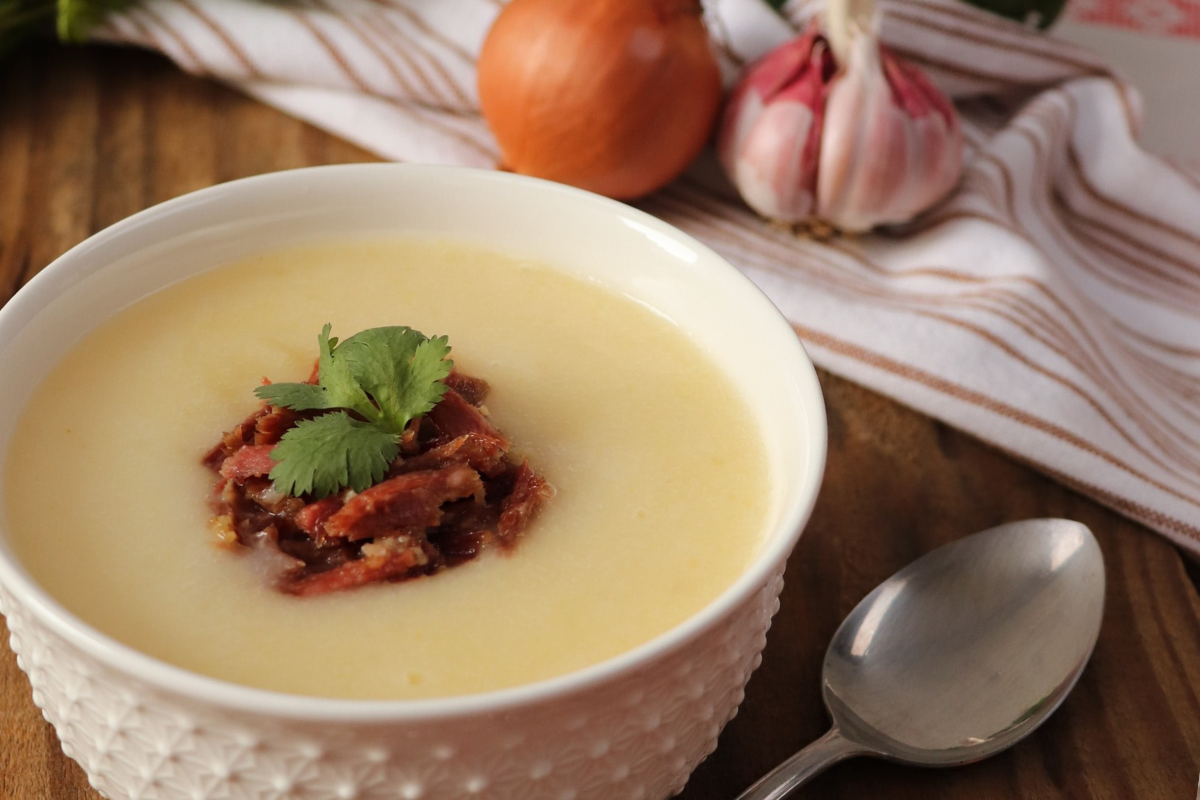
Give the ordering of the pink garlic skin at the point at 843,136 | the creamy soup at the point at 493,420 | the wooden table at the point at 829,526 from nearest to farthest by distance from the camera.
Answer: the creamy soup at the point at 493,420
the wooden table at the point at 829,526
the pink garlic skin at the point at 843,136

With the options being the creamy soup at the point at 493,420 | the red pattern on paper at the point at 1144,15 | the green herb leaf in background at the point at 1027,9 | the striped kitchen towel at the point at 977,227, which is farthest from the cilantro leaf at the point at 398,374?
the red pattern on paper at the point at 1144,15

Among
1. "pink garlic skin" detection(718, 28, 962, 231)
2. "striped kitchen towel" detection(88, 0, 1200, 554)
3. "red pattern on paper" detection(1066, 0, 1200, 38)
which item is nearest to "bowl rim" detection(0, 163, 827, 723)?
"striped kitchen towel" detection(88, 0, 1200, 554)

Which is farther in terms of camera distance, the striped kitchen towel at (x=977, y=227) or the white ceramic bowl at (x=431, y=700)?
the striped kitchen towel at (x=977, y=227)

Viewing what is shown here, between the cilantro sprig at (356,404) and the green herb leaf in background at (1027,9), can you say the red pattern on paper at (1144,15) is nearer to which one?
the green herb leaf in background at (1027,9)

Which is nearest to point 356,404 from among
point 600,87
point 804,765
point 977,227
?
point 804,765

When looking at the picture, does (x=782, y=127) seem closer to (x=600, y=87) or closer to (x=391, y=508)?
(x=600, y=87)

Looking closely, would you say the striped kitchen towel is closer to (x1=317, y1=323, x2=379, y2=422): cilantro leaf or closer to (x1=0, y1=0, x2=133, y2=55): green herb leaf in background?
(x1=0, y1=0, x2=133, y2=55): green herb leaf in background

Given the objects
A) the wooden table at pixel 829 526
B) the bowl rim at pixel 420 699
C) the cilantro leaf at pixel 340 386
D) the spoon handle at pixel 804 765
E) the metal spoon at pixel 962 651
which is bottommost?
the wooden table at pixel 829 526
